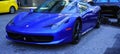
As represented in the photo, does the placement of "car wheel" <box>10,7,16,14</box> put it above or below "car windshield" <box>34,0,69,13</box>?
below

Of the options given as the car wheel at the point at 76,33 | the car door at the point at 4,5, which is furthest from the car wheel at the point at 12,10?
the car wheel at the point at 76,33

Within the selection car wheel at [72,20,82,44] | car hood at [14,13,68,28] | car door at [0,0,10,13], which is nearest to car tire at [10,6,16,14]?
car door at [0,0,10,13]

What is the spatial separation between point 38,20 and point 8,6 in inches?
349

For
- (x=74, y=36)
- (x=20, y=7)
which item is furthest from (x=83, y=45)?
(x=20, y=7)

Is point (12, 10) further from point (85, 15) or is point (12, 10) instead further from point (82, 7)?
point (85, 15)

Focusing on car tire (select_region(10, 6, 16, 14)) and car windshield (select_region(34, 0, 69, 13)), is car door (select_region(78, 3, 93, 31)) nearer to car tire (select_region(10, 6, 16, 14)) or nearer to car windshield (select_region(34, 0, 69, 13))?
car windshield (select_region(34, 0, 69, 13))

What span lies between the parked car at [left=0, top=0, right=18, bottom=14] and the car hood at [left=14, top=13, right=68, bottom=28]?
793cm

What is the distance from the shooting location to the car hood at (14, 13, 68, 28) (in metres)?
6.24

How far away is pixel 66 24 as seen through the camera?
6.22 metres

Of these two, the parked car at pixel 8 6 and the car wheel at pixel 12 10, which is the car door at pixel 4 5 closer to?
the parked car at pixel 8 6

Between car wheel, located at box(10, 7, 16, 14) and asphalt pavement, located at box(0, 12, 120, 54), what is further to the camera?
car wheel, located at box(10, 7, 16, 14)

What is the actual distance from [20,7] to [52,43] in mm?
13322

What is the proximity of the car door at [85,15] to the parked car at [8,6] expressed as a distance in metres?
7.46

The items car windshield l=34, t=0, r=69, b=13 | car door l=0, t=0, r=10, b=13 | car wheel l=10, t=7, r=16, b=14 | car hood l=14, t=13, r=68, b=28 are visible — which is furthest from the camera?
car wheel l=10, t=7, r=16, b=14
